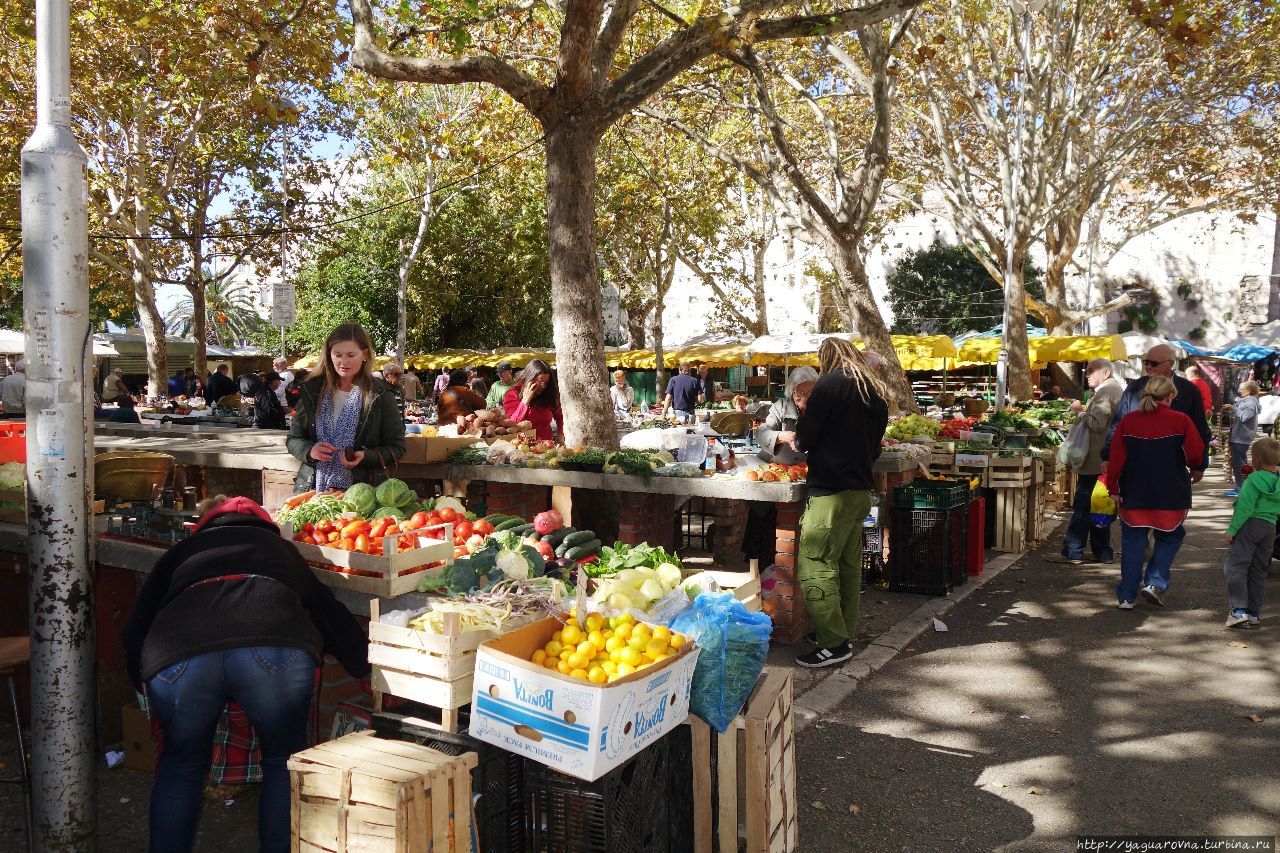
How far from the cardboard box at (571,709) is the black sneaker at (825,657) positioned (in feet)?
9.46

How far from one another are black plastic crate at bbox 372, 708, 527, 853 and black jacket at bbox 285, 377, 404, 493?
7.52 ft

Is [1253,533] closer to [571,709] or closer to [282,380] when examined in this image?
[571,709]

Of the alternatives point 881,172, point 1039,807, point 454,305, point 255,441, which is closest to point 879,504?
point 1039,807

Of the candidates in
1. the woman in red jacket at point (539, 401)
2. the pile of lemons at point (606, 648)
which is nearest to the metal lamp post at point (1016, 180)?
the woman in red jacket at point (539, 401)

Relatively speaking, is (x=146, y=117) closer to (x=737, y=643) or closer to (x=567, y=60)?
(x=567, y=60)

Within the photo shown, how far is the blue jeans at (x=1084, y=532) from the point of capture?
31.7 feet

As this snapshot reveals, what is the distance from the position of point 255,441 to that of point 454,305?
2565cm

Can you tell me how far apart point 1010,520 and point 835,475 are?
5169mm

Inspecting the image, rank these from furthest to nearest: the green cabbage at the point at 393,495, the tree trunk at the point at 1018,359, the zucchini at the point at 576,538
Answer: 1. the tree trunk at the point at 1018,359
2. the zucchini at the point at 576,538
3. the green cabbage at the point at 393,495

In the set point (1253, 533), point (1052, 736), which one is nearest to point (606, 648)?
point (1052, 736)

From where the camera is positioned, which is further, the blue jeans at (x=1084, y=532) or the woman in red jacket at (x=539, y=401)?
the blue jeans at (x=1084, y=532)

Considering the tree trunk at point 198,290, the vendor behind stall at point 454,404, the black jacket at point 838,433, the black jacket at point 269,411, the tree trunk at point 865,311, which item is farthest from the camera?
the tree trunk at point 198,290

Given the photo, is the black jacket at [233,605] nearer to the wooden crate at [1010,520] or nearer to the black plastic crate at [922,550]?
the black plastic crate at [922,550]

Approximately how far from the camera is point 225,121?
20.8 m
